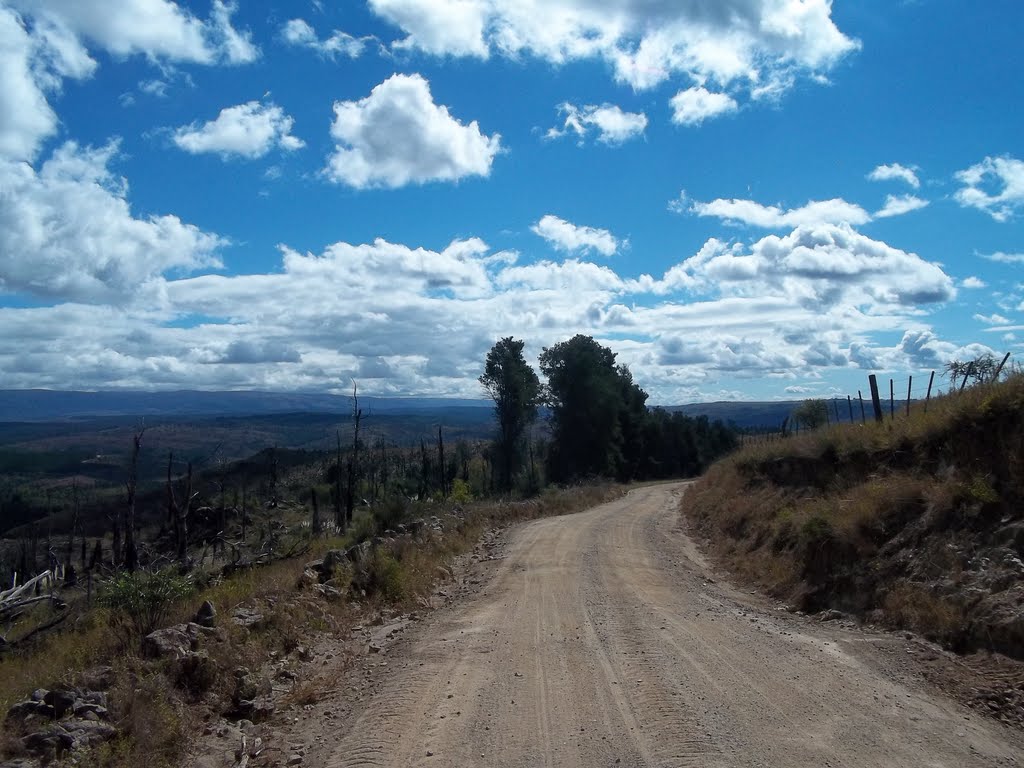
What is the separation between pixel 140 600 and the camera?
9344 millimetres

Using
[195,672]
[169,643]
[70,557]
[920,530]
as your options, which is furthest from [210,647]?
[70,557]

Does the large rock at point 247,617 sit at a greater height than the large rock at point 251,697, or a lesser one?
greater

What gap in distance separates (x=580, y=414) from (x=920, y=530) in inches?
2008

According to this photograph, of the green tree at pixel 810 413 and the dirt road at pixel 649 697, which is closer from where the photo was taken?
the dirt road at pixel 649 697

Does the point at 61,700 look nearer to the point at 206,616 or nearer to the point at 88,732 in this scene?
the point at 88,732

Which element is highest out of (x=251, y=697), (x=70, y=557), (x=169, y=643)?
(x=169, y=643)

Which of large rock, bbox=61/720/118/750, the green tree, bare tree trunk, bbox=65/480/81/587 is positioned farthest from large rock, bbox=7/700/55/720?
the green tree

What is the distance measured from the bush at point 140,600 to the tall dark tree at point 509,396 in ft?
160

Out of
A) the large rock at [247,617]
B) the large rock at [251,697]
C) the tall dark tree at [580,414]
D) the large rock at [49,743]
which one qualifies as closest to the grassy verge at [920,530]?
the large rock at [251,697]

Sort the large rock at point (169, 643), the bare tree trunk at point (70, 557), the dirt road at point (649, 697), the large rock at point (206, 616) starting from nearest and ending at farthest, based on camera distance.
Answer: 1. the dirt road at point (649, 697)
2. the large rock at point (169, 643)
3. the large rock at point (206, 616)
4. the bare tree trunk at point (70, 557)

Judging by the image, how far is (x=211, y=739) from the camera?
697 cm

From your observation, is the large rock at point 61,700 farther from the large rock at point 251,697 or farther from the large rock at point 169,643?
the large rock at point 251,697

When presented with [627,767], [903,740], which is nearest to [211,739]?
[627,767]

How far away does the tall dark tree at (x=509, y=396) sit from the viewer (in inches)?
2312
